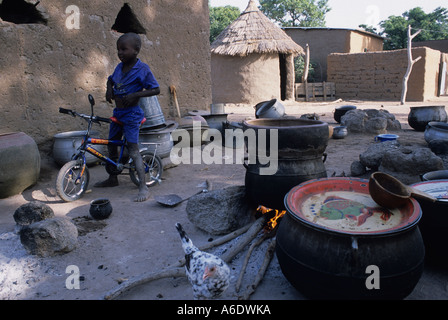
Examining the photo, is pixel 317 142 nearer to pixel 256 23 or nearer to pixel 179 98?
pixel 179 98

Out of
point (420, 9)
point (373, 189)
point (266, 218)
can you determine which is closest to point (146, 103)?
point (266, 218)

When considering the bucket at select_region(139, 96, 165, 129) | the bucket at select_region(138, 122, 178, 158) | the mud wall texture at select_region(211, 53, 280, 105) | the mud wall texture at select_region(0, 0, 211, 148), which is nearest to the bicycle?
the bucket at select_region(138, 122, 178, 158)

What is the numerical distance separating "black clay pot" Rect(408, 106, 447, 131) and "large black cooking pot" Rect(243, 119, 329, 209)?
6.00 m

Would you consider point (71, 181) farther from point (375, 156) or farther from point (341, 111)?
point (341, 111)

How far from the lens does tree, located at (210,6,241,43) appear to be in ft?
84.1

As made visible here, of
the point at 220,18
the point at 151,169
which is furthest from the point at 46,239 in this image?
the point at 220,18

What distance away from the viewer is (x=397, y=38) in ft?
77.0

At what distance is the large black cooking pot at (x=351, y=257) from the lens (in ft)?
5.68

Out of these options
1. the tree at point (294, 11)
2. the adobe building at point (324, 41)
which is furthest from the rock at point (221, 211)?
the tree at point (294, 11)

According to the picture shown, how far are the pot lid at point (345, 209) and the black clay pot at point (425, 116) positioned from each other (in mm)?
6283

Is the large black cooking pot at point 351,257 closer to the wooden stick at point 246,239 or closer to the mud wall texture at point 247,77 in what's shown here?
the wooden stick at point 246,239

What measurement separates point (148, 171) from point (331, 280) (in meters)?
3.13

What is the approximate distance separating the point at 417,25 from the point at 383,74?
16.6 meters
